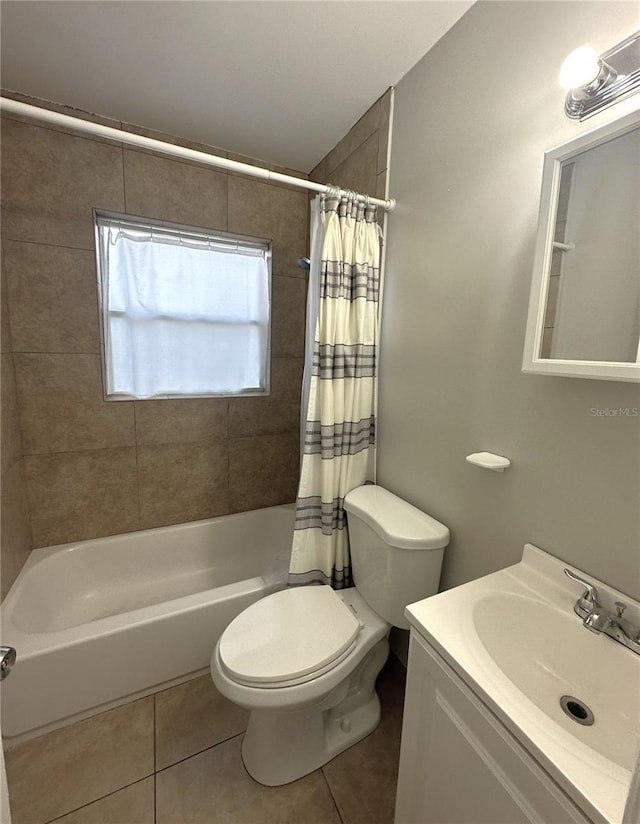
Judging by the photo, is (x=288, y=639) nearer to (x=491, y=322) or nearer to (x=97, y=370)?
(x=491, y=322)

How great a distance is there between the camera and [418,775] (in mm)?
855

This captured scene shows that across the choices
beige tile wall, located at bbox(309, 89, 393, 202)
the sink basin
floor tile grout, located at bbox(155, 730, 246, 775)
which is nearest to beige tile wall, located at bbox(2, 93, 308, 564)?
beige tile wall, located at bbox(309, 89, 393, 202)

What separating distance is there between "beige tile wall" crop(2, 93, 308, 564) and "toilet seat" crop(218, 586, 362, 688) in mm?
1039

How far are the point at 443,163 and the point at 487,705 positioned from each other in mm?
1483

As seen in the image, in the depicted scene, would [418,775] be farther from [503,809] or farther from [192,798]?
[192,798]

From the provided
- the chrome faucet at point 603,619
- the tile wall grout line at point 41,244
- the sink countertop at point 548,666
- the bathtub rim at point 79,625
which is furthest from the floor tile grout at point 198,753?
the tile wall grout line at point 41,244

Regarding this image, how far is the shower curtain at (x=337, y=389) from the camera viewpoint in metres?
1.39

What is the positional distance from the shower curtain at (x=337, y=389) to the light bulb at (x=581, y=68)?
0.74 metres

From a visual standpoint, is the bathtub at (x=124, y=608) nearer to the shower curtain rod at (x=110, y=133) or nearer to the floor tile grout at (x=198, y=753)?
the floor tile grout at (x=198, y=753)

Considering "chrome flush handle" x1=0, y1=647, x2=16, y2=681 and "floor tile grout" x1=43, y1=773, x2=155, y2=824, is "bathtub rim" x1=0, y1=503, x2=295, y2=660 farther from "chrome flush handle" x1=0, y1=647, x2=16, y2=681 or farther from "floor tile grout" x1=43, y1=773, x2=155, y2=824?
"chrome flush handle" x1=0, y1=647, x2=16, y2=681

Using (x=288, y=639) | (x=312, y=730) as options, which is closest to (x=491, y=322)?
(x=288, y=639)

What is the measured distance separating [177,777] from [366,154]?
2.50 meters

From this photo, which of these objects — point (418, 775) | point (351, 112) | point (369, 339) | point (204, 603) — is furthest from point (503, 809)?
point (351, 112)

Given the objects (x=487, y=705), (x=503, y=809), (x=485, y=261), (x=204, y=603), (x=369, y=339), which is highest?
(x=485, y=261)
